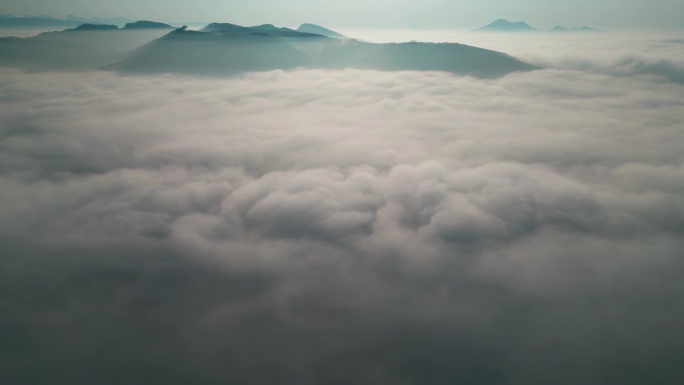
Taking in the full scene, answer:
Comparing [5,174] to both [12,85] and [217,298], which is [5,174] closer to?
[217,298]

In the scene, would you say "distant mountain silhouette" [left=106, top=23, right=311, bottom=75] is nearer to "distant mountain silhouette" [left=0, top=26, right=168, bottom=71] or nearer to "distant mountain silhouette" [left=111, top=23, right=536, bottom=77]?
"distant mountain silhouette" [left=111, top=23, right=536, bottom=77]

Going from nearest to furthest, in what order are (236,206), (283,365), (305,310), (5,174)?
(283,365)
(305,310)
(236,206)
(5,174)

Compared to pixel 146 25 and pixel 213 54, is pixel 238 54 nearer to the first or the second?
pixel 213 54

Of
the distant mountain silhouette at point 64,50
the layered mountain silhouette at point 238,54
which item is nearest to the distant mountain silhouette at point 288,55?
the layered mountain silhouette at point 238,54

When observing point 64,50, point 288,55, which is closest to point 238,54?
point 288,55

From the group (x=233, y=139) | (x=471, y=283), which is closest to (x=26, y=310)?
(x=471, y=283)

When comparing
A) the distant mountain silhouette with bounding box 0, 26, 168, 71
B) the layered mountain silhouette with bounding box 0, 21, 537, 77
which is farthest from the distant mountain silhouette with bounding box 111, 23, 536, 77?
the distant mountain silhouette with bounding box 0, 26, 168, 71

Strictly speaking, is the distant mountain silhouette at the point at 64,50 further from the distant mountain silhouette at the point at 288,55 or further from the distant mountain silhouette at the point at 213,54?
the distant mountain silhouette at the point at 288,55
